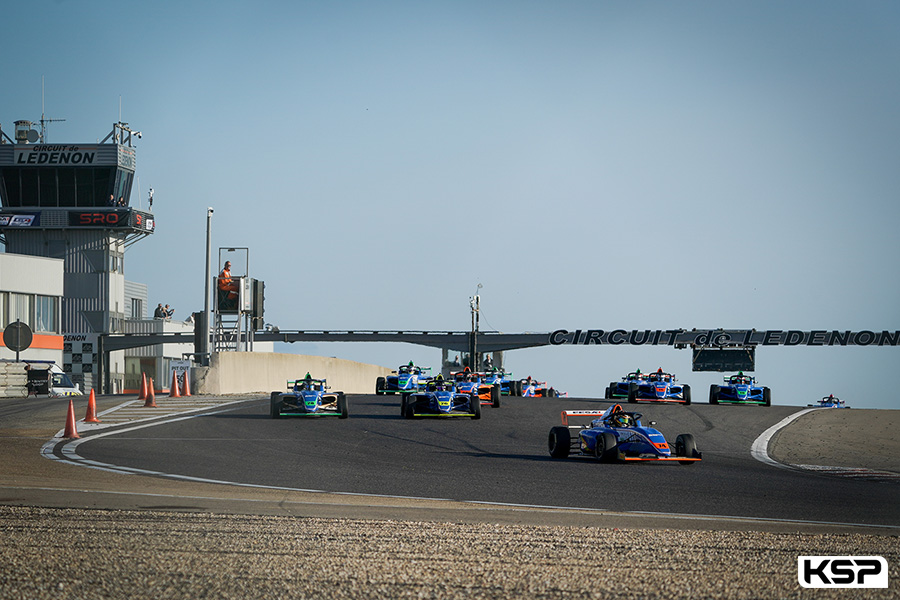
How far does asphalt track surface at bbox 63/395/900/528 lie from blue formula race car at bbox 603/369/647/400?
33.3ft

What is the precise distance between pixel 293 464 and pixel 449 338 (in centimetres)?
7961

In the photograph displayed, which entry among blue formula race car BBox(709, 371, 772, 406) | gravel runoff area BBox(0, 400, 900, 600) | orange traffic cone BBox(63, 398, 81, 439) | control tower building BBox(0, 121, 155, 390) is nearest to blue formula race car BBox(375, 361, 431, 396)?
blue formula race car BBox(709, 371, 772, 406)

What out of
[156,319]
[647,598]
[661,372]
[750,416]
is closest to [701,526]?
[647,598]

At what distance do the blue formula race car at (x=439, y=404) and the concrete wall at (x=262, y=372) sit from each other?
1242 centimetres

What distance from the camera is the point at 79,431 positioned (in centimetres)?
2114

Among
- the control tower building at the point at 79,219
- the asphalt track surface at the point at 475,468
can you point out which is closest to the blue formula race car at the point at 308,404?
the asphalt track surface at the point at 475,468

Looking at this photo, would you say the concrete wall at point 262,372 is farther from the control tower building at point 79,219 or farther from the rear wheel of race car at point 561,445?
the control tower building at point 79,219

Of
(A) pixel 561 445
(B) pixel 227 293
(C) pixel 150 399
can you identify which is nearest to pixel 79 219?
(B) pixel 227 293

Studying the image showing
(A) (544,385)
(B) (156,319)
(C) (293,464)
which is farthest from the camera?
(B) (156,319)

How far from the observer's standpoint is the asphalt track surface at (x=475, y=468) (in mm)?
11508

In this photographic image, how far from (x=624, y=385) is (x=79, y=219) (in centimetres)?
5608

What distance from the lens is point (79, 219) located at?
7888 centimetres

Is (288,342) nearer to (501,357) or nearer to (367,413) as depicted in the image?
(501,357)

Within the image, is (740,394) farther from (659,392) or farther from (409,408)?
(409,408)
